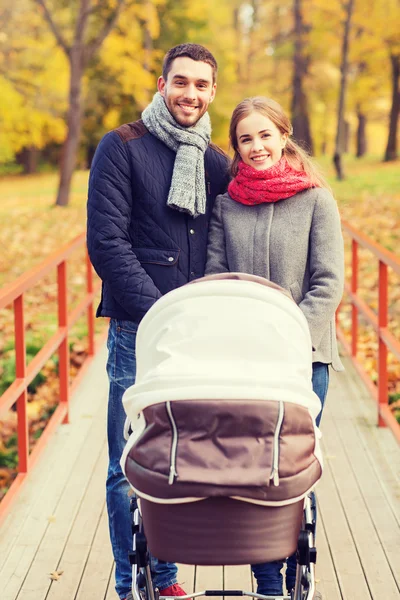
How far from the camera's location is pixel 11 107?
1345 inches

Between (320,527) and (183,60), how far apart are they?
2449 mm

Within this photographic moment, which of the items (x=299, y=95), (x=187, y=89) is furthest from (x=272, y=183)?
(x=299, y=95)

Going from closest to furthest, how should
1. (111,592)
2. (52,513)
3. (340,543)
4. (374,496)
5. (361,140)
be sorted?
(111,592)
(340,543)
(52,513)
(374,496)
(361,140)

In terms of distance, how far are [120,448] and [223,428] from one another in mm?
1223

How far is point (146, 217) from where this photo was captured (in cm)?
357

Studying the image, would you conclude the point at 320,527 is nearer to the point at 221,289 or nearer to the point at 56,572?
the point at 56,572

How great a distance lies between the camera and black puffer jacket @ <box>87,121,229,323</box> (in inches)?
136

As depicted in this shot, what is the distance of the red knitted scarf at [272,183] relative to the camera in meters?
3.44

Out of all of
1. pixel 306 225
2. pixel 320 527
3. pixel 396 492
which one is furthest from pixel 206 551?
pixel 396 492

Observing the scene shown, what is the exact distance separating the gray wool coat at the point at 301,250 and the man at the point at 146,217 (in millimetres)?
207

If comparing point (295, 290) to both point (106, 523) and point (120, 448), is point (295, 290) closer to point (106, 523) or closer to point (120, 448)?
point (120, 448)

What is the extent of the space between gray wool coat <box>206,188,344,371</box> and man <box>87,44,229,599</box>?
21 centimetres

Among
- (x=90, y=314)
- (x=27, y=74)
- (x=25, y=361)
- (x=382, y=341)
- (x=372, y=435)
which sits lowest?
(x=372, y=435)

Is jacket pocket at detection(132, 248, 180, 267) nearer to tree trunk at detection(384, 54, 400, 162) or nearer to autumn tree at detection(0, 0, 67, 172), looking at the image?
autumn tree at detection(0, 0, 67, 172)
